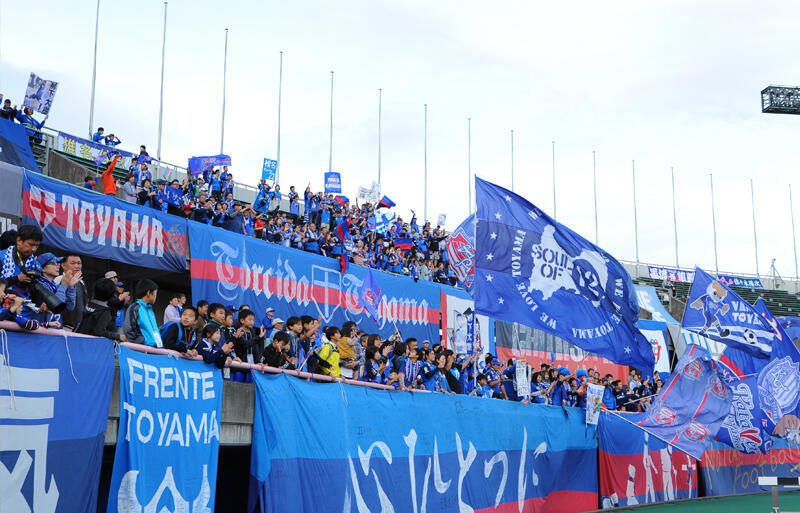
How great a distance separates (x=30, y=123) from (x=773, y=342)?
17.2 meters

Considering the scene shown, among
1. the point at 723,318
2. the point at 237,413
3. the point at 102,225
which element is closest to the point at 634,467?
the point at 723,318

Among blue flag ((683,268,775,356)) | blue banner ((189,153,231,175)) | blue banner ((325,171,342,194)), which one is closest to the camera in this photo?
blue flag ((683,268,775,356))

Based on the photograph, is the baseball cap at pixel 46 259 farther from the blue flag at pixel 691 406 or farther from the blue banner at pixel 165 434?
the blue flag at pixel 691 406

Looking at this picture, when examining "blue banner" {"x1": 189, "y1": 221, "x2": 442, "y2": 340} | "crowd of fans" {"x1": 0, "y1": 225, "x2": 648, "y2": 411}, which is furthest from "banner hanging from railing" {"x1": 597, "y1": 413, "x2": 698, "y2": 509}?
"blue banner" {"x1": 189, "y1": 221, "x2": 442, "y2": 340}

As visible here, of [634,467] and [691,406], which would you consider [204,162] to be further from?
[691,406]

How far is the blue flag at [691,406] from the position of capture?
54.2 ft

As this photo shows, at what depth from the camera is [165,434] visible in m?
8.55

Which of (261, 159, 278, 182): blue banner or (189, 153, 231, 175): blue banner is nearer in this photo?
(189, 153, 231, 175): blue banner

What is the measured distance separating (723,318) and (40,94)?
1678cm

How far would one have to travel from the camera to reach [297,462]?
1028cm

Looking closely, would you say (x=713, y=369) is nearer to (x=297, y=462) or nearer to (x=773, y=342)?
(x=773, y=342)

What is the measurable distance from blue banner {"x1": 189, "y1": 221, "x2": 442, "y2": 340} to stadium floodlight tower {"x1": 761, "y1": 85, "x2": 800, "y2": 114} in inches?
1223

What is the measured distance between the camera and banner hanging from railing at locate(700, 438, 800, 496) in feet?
73.3

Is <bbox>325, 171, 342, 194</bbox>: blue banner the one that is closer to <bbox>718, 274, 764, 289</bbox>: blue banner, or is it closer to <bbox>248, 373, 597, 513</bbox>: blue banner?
<bbox>248, 373, 597, 513</bbox>: blue banner
